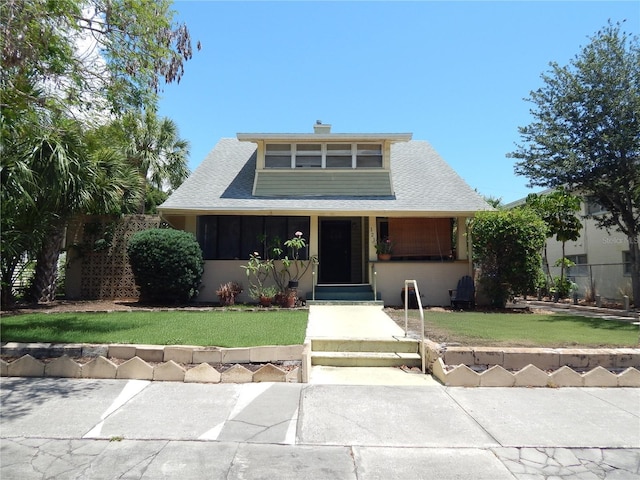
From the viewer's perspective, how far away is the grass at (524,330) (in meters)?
7.07

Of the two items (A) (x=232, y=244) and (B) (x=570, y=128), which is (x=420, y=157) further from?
(A) (x=232, y=244)

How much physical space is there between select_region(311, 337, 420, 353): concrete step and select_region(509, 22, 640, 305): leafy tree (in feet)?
31.3

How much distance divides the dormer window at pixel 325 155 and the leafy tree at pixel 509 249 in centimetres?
430

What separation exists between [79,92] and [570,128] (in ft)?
44.9

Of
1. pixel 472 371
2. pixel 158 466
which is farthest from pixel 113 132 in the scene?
pixel 472 371

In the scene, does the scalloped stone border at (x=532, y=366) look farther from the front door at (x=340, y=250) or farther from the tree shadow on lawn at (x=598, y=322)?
the front door at (x=340, y=250)

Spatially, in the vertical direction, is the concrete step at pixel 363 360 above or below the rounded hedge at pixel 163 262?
below

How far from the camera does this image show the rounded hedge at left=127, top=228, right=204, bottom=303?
10906 mm

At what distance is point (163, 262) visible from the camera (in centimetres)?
1089

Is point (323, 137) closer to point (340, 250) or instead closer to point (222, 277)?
point (340, 250)

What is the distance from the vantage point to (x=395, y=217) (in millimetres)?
13320

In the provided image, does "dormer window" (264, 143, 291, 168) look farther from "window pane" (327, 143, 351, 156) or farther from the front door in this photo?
the front door

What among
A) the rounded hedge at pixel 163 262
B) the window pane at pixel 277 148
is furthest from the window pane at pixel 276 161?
the rounded hedge at pixel 163 262

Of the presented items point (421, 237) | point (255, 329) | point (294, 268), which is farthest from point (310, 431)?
point (421, 237)
